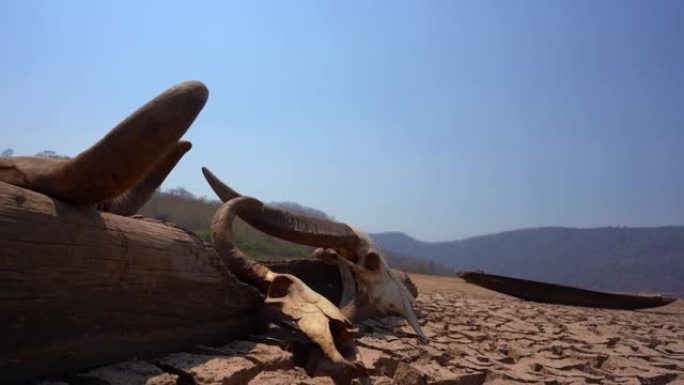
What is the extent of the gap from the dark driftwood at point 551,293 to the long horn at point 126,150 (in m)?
8.13

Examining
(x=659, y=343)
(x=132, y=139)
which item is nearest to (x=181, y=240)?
(x=132, y=139)

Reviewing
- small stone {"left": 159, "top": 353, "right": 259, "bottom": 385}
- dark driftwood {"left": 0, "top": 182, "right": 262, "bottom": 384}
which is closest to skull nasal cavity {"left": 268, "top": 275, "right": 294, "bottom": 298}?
dark driftwood {"left": 0, "top": 182, "right": 262, "bottom": 384}

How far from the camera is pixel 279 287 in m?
3.48

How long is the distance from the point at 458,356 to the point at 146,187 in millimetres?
2388

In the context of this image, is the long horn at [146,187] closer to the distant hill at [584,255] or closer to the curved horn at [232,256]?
the curved horn at [232,256]

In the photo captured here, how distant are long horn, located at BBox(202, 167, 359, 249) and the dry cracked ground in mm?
719

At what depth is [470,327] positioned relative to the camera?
5.38 meters

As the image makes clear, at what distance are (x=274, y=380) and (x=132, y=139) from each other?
1261 mm

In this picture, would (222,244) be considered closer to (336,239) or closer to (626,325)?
(336,239)

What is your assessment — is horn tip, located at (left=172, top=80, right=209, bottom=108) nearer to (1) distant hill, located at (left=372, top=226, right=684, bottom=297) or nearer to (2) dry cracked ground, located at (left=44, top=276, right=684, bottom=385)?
(2) dry cracked ground, located at (left=44, top=276, right=684, bottom=385)

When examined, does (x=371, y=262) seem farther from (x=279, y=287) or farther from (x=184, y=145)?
(x=184, y=145)

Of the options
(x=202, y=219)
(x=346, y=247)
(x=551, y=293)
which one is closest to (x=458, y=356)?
(x=346, y=247)

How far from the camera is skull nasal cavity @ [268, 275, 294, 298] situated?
3.47m

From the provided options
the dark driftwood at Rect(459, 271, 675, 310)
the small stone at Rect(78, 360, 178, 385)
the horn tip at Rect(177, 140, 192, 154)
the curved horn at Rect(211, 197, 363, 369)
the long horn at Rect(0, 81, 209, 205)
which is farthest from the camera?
the dark driftwood at Rect(459, 271, 675, 310)
